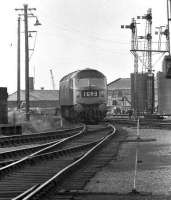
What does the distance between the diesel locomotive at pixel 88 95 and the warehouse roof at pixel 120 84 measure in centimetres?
10554

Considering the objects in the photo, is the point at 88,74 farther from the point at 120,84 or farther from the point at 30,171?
the point at 120,84

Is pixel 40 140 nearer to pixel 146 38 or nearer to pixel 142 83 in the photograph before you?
pixel 142 83

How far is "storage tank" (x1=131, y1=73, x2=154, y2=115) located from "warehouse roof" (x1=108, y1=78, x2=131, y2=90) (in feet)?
284

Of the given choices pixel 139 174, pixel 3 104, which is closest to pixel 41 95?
pixel 3 104

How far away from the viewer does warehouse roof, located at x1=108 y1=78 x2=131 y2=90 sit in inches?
5743

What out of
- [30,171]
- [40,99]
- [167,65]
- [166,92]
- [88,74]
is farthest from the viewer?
[40,99]

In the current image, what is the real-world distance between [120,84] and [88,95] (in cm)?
11451

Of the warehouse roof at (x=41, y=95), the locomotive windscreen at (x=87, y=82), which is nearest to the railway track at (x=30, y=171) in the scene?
the locomotive windscreen at (x=87, y=82)

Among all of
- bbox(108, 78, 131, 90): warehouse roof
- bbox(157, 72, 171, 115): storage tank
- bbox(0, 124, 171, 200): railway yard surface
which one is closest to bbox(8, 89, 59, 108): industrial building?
bbox(108, 78, 131, 90): warehouse roof

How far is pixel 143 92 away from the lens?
55.2m

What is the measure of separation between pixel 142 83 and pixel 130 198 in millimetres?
47583

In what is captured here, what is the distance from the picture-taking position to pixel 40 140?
2339cm

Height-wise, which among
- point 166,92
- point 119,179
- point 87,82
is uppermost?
point 87,82

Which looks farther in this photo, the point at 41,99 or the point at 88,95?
the point at 41,99
